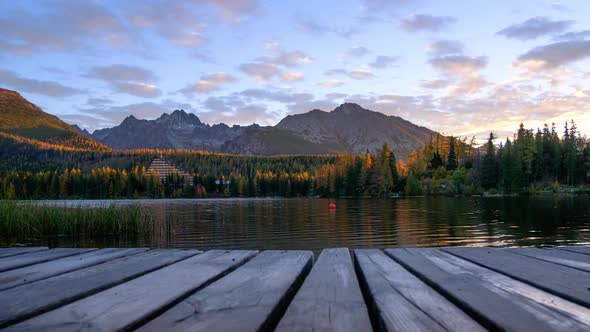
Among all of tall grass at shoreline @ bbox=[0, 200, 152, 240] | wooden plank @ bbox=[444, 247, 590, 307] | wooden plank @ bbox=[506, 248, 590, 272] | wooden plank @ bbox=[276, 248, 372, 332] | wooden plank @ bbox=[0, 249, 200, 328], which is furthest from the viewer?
tall grass at shoreline @ bbox=[0, 200, 152, 240]

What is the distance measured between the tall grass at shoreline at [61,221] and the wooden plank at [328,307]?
23.1 meters

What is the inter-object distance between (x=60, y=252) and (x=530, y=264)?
4343mm

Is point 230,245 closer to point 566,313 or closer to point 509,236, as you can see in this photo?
point 509,236

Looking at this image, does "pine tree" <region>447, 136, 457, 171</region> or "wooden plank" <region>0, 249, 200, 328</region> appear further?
"pine tree" <region>447, 136, 457, 171</region>

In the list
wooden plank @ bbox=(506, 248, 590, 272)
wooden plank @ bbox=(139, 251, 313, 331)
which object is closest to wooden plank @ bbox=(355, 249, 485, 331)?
wooden plank @ bbox=(139, 251, 313, 331)

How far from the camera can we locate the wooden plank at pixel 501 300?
163cm

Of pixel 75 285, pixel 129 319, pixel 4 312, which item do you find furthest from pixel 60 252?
pixel 129 319

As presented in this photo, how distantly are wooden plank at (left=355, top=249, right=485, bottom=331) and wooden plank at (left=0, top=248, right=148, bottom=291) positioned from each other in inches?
84.2

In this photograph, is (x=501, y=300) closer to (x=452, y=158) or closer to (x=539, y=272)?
(x=539, y=272)

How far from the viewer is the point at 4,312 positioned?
185cm

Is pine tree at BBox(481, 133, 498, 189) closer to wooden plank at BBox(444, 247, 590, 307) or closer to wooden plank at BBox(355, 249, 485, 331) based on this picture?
wooden plank at BBox(444, 247, 590, 307)

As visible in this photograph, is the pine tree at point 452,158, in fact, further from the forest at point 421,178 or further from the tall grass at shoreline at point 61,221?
the tall grass at shoreline at point 61,221

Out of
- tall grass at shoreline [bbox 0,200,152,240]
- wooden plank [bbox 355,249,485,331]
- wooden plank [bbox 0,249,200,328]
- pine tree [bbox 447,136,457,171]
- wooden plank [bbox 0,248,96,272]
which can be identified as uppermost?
pine tree [bbox 447,136,457,171]

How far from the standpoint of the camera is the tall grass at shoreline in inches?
824
